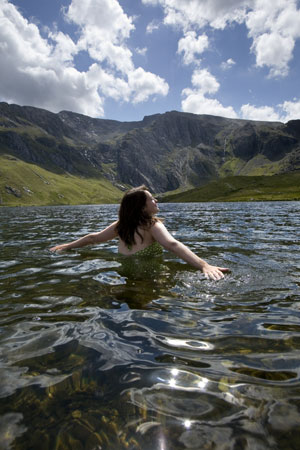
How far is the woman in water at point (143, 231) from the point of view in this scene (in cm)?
779

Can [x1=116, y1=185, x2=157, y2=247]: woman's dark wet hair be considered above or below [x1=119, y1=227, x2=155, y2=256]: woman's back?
above

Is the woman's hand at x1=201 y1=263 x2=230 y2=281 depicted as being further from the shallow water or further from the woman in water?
the shallow water

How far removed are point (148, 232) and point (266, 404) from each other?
6.69 m

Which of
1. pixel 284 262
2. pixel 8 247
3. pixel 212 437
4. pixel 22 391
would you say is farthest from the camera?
pixel 8 247

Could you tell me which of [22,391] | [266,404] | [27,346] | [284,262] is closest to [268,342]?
[266,404]

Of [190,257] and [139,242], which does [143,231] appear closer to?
[139,242]

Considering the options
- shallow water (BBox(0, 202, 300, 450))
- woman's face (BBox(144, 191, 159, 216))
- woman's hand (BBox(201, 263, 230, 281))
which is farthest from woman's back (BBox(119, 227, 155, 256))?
woman's hand (BBox(201, 263, 230, 281))

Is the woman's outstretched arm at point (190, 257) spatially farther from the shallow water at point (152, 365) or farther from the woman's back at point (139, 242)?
the woman's back at point (139, 242)

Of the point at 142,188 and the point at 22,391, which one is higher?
the point at 142,188

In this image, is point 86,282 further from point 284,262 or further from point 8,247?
point 8,247

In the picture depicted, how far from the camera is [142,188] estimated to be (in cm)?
891

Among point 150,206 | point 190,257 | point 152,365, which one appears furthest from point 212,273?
point 152,365

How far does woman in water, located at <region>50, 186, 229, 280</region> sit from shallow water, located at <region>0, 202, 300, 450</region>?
746 mm

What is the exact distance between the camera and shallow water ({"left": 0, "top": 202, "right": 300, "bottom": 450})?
111 inches
